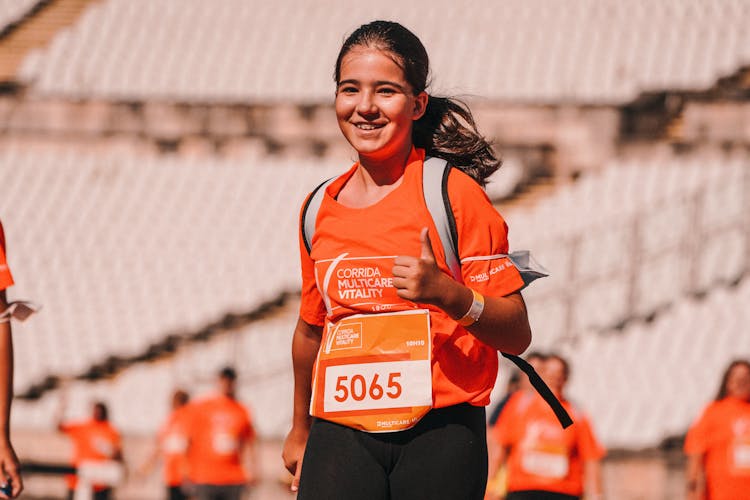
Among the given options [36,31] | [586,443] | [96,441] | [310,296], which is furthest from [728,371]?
[36,31]

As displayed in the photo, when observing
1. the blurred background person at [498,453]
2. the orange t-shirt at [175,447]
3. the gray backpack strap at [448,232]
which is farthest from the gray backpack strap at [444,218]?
the orange t-shirt at [175,447]

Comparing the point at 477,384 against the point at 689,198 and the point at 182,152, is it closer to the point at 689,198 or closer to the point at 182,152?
the point at 689,198

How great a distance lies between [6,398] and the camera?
15.6 feet

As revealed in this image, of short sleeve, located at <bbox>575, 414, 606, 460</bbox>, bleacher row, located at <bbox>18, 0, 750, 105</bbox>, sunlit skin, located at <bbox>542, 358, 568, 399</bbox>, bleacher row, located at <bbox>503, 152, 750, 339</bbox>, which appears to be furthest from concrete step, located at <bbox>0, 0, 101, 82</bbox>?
short sleeve, located at <bbox>575, 414, 606, 460</bbox>

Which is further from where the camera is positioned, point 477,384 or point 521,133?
point 521,133

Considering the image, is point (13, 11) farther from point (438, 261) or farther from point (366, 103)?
point (438, 261)

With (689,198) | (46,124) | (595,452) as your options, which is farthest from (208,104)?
(595,452)

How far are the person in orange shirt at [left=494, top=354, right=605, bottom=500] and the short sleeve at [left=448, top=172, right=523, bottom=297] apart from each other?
5.33 m

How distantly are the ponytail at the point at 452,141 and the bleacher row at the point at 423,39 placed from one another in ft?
59.1

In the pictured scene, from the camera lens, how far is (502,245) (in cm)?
403

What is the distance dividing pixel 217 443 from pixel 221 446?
5cm

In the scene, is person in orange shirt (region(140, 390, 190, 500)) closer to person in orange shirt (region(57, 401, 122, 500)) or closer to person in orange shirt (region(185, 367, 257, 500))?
person in orange shirt (region(185, 367, 257, 500))

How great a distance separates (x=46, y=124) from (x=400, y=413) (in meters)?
22.9

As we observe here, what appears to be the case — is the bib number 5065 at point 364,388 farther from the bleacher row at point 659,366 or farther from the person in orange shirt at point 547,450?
the bleacher row at point 659,366
